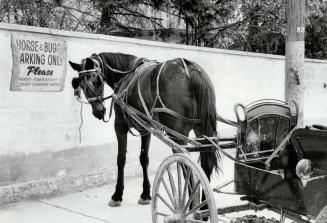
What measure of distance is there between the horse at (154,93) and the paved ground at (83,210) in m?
0.24

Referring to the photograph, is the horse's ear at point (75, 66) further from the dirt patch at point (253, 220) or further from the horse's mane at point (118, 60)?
the dirt patch at point (253, 220)

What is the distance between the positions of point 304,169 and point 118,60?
3.58 meters

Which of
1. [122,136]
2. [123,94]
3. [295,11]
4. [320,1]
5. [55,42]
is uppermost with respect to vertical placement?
[320,1]

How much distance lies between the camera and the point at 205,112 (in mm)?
5559

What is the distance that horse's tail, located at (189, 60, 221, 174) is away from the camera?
18.0 feet

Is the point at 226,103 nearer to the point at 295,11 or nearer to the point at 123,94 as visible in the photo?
the point at 295,11

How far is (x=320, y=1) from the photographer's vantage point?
11.9 m

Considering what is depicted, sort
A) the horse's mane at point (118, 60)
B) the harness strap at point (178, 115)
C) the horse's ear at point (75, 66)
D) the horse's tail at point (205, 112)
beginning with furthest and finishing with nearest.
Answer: the horse's mane at point (118, 60) → the horse's ear at point (75, 66) → the harness strap at point (178, 115) → the horse's tail at point (205, 112)

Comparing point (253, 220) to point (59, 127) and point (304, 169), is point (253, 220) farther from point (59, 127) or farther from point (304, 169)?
point (59, 127)

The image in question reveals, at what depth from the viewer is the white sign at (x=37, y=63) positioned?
6573 mm

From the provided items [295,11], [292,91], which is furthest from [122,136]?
[295,11]

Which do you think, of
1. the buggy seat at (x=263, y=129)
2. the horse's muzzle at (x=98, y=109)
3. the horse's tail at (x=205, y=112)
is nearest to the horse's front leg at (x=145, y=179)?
the horse's muzzle at (x=98, y=109)

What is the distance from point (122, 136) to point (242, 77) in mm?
4836

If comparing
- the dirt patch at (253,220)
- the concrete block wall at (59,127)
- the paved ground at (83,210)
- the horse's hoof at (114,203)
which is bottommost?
the paved ground at (83,210)
